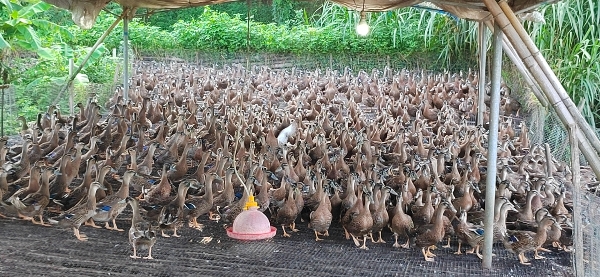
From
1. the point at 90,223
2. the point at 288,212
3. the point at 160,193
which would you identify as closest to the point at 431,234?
the point at 288,212

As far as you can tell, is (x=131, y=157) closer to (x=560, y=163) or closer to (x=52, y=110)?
(x=52, y=110)

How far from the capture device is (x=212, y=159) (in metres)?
9.87

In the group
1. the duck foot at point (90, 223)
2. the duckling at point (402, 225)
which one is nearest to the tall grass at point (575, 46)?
the duckling at point (402, 225)

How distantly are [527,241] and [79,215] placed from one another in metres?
4.65

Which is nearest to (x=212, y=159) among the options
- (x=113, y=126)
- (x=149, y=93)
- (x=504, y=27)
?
(x=113, y=126)

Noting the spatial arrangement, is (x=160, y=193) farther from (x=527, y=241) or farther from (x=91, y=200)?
(x=527, y=241)

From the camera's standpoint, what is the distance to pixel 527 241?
655cm

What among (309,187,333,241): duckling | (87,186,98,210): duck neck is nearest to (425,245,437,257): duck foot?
(309,187,333,241): duckling

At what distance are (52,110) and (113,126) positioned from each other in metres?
1.40

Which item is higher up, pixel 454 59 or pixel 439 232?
pixel 454 59

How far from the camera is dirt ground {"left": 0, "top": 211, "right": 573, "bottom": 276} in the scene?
5.97 m

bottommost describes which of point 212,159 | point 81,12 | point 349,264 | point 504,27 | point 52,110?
point 349,264

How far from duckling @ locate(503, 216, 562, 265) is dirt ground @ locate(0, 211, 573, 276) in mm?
127

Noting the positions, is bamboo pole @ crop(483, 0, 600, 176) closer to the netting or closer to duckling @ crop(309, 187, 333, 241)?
the netting
